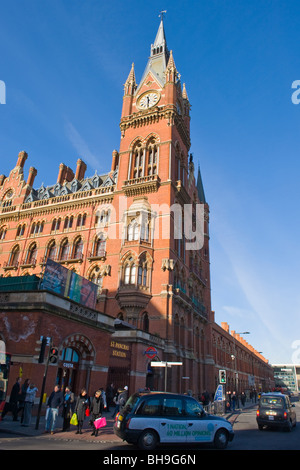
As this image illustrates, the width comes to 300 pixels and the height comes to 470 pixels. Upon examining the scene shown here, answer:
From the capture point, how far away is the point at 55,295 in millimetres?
17062

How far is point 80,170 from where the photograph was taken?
169ft

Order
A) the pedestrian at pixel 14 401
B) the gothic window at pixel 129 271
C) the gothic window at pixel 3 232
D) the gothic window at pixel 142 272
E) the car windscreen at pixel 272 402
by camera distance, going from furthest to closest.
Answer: the gothic window at pixel 3 232 → the gothic window at pixel 129 271 → the gothic window at pixel 142 272 → the car windscreen at pixel 272 402 → the pedestrian at pixel 14 401

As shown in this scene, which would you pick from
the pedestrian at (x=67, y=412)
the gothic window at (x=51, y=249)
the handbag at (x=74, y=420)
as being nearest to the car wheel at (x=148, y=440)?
the handbag at (x=74, y=420)

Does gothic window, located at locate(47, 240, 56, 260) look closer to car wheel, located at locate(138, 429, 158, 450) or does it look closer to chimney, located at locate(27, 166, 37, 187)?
chimney, located at locate(27, 166, 37, 187)

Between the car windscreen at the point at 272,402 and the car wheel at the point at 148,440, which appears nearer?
the car wheel at the point at 148,440

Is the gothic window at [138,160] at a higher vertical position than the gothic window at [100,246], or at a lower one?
higher

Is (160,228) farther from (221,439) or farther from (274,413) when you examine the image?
(221,439)

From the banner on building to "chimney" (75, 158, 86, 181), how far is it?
101 ft

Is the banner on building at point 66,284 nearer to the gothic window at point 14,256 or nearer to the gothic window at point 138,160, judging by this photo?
the gothic window at point 138,160

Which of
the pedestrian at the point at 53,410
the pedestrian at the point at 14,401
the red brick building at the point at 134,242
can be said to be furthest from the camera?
the red brick building at the point at 134,242

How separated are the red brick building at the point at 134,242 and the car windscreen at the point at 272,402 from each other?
9.02 meters

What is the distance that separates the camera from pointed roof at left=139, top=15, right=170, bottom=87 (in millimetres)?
46375

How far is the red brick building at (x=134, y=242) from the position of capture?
80.0ft

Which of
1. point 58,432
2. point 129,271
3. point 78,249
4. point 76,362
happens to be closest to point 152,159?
point 78,249
